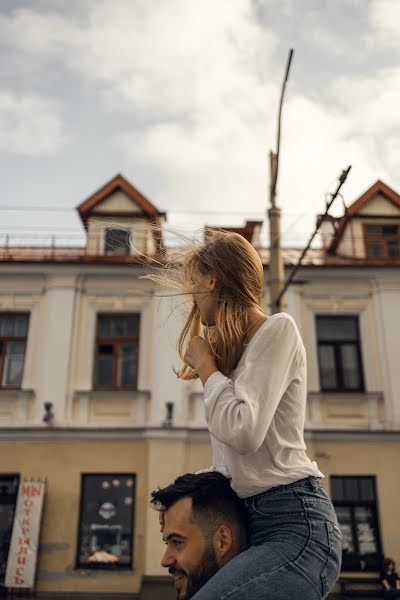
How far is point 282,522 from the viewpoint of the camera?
1.50 m

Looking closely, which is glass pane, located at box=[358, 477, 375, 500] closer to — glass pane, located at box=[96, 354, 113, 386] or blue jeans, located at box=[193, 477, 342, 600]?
glass pane, located at box=[96, 354, 113, 386]

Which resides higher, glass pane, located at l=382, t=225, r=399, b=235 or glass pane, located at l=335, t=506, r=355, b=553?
glass pane, located at l=382, t=225, r=399, b=235

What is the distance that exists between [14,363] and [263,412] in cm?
1312

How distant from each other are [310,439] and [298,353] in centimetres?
1204

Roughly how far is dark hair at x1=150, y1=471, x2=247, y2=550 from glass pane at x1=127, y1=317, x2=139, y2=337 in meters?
12.5

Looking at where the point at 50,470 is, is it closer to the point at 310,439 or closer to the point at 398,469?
the point at 310,439

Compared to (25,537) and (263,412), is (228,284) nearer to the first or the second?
(263,412)

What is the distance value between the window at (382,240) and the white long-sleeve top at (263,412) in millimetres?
14652

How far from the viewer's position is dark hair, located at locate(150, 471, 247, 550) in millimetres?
1556

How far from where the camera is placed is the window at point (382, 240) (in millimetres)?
15750

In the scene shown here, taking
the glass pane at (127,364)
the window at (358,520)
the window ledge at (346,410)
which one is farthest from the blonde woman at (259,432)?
the glass pane at (127,364)

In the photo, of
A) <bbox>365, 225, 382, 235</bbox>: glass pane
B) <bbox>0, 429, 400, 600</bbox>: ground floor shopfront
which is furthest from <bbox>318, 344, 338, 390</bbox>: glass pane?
<bbox>365, 225, 382, 235</bbox>: glass pane

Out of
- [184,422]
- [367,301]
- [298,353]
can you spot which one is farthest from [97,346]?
[298,353]

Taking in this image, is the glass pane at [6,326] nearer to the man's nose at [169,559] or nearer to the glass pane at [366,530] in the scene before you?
the glass pane at [366,530]
